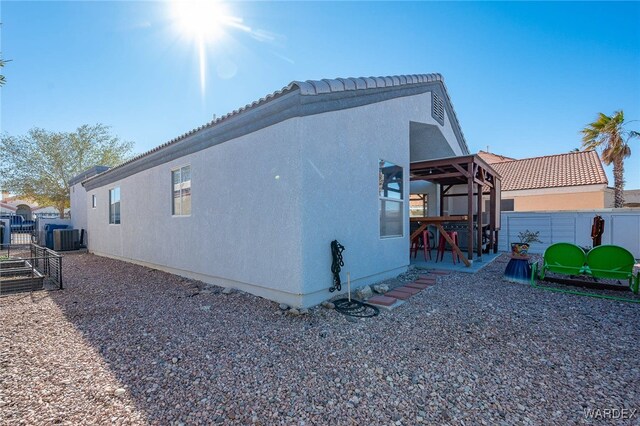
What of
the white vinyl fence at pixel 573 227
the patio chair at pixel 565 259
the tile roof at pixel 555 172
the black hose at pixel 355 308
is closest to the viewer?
the black hose at pixel 355 308

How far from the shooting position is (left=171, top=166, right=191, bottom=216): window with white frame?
7117 millimetres

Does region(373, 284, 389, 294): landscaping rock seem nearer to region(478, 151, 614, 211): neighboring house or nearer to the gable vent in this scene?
the gable vent

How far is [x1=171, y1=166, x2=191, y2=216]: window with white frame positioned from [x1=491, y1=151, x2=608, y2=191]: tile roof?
17.7 meters

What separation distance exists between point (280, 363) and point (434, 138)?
885 centimetres

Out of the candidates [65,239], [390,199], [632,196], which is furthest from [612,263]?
[632,196]

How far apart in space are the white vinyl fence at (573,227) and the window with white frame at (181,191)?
41.7 ft

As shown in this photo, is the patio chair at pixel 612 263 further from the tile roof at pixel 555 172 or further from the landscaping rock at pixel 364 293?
the tile roof at pixel 555 172

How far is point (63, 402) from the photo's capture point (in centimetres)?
242

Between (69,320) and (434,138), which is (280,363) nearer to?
(69,320)

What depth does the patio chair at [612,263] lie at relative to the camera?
17.5 feet

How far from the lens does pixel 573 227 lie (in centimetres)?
1149

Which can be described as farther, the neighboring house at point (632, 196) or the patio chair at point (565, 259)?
the neighboring house at point (632, 196)

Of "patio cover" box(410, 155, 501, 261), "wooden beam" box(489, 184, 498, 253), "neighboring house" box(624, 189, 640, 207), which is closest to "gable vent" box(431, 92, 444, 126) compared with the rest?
"patio cover" box(410, 155, 501, 261)

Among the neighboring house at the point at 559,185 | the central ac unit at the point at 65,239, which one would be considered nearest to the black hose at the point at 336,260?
the central ac unit at the point at 65,239
